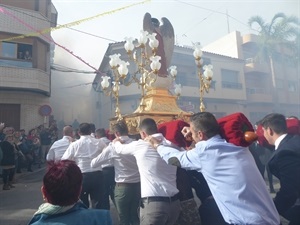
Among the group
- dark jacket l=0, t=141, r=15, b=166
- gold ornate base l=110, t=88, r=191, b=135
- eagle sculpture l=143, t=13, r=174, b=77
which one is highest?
eagle sculpture l=143, t=13, r=174, b=77

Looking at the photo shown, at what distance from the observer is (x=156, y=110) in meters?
5.02

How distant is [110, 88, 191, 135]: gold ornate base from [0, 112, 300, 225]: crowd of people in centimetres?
105

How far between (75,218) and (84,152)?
333 centimetres

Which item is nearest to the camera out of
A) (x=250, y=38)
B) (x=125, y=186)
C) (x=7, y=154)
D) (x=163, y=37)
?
(x=125, y=186)

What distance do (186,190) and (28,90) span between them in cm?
1354

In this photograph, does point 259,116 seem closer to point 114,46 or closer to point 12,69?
point 114,46

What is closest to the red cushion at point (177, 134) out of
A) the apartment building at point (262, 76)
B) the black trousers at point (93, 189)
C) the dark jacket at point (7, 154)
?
the black trousers at point (93, 189)

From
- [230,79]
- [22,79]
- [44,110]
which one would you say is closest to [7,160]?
[44,110]

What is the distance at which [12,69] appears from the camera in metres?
14.0

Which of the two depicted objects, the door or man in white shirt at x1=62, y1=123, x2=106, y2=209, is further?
the door

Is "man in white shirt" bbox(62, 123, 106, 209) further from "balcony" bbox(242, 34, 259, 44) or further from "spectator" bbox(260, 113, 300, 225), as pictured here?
"balcony" bbox(242, 34, 259, 44)

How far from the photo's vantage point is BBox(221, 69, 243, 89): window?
81.7ft

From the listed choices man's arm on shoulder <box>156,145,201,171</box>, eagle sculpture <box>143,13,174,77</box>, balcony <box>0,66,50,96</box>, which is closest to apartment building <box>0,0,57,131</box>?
balcony <box>0,66,50,96</box>

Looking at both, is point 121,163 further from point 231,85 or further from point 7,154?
point 231,85
